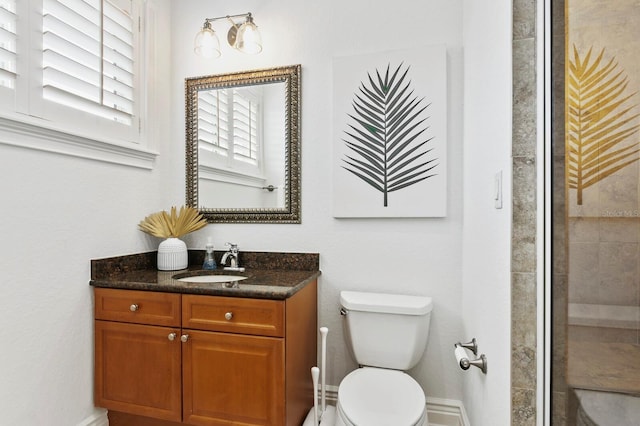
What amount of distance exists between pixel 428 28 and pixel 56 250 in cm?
207

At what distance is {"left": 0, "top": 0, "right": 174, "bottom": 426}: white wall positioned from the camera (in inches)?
54.4

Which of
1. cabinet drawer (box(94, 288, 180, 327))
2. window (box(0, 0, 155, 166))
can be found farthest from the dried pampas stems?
cabinet drawer (box(94, 288, 180, 327))

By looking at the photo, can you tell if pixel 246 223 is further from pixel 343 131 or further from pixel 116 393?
pixel 116 393

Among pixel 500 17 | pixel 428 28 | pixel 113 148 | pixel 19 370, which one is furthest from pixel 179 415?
pixel 428 28

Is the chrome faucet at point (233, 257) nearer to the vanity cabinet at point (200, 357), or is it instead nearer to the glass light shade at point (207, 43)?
the vanity cabinet at point (200, 357)

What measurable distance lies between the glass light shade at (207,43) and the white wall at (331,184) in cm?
13

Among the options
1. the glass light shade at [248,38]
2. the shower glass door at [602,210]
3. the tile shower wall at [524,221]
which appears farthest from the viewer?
the glass light shade at [248,38]

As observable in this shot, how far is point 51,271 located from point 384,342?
1.50m

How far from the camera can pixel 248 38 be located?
6.45 feet

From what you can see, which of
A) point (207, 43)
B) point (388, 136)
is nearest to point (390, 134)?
point (388, 136)

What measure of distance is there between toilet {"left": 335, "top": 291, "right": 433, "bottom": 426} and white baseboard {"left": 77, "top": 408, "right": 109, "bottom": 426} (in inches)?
46.2

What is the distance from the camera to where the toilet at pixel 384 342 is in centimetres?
149

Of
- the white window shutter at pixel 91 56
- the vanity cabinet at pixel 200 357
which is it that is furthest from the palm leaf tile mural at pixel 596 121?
the white window shutter at pixel 91 56

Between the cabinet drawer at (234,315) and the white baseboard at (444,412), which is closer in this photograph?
the cabinet drawer at (234,315)
